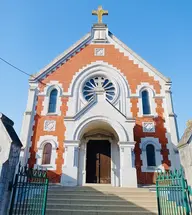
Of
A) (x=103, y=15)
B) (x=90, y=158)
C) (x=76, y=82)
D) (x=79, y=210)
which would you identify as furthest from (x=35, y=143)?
(x=103, y=15)

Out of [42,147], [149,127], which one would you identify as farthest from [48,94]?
[149,127]

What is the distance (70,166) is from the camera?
34.7 ft

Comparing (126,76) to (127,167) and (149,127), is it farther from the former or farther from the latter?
(127,167)

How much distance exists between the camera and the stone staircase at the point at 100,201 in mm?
7184

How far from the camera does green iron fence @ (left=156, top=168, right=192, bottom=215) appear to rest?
5398mm

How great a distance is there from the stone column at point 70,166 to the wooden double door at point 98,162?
1.92 meters

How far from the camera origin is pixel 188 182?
5.40 m

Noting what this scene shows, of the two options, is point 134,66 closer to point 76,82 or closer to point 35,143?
point 76,82

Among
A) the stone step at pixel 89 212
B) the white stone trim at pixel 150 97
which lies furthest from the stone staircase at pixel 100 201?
the white stone trim at pixel 150 97

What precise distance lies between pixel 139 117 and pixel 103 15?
10.3m

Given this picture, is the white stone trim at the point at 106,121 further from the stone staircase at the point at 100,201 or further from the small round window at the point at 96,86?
the small round window at the point at 96,86

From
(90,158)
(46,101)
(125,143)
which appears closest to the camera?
(125,143)

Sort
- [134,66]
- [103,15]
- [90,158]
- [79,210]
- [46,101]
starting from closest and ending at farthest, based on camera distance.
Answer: [79,210]
[90,158]
[46,101]
[134,66]
[103,15]

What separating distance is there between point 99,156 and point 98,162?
1.31 feet
